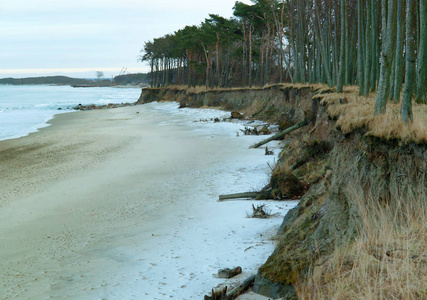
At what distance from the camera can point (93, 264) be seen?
22.1 ft

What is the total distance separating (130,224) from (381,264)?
5657mm

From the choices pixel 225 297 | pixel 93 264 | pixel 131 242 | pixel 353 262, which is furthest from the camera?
pixel 131 242

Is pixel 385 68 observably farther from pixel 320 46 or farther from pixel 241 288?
pixel 320 46

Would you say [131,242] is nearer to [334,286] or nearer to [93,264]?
[93,264]

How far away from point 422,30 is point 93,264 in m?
7.98

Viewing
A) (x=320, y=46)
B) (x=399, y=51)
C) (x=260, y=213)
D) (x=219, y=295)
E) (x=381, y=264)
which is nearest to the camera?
(x=381, y=264)

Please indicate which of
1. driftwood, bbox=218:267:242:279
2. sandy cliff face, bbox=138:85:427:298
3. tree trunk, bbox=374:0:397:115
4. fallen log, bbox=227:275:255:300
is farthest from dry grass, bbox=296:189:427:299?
tree trunk, bbox=374:0:397:115

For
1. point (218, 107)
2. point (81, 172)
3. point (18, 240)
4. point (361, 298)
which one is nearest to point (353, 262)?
point (361, 298)

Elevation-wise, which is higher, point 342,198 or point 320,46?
point 320,46

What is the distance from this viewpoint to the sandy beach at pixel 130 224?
19.9 ft

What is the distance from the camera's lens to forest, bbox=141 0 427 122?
29.8 feet

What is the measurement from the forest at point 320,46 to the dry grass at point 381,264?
1.91 metres

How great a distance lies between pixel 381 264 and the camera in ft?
13.3

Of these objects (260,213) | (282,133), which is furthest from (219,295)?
(282,133)
